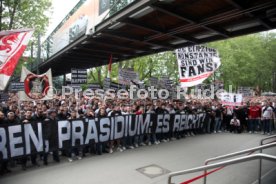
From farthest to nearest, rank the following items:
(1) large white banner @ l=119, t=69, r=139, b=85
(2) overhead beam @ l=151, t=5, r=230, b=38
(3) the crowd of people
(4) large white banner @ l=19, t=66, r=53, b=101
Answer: (1) large white banner @ l=119, t=69, r=139, b=85
(4) large white banner @ l=19, t=66, r=53, b=101
(3) the crowd of people
(2) overhead beam @ l=151, t=5, r=230, b=38

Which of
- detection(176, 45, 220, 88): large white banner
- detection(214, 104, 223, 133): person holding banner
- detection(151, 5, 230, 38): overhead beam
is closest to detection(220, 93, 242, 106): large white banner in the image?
detection(214, 104, 223, 133): person holding banner

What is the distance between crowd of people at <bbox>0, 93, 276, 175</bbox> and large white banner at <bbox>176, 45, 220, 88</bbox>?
5.99 feet

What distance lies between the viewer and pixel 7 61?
22.5 feet

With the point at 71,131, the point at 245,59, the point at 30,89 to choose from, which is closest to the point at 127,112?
the point at 71,131

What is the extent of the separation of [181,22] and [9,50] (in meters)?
5.87

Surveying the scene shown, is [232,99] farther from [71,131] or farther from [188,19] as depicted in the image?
[71,131]

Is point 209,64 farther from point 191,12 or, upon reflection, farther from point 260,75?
point 260,75

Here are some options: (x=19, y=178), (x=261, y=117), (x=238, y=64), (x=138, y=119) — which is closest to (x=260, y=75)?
(x=238, y=64)

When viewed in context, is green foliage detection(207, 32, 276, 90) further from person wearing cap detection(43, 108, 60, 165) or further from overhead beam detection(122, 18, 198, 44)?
person wearing cap detection(43, 108, 60, 165)

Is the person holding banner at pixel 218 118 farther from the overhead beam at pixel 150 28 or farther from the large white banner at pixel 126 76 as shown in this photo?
the overhead beam at pixel 150 28

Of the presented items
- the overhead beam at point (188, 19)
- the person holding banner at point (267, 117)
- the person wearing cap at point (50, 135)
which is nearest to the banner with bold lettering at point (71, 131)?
the person wearing cap at point (50, 135)

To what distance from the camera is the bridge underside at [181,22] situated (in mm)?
7855

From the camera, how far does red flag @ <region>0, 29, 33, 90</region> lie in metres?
6.75

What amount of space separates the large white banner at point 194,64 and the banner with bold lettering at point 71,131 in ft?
7.07
